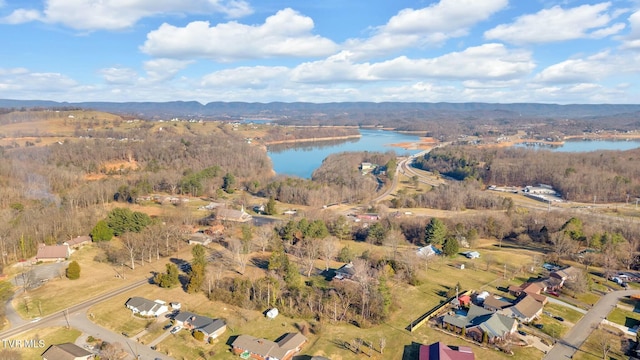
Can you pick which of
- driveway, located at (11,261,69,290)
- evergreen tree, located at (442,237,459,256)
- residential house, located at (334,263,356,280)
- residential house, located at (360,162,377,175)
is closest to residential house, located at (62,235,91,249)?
driveway, located at (11,261,69,290)

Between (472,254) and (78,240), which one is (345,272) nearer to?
(472,254)

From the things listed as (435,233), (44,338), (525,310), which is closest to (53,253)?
(44,338)

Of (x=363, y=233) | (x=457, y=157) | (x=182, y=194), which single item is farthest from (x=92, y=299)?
(x=457, y=157)

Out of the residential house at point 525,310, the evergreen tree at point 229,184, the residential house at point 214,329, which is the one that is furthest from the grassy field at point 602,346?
the evergreen tree at point 229,184

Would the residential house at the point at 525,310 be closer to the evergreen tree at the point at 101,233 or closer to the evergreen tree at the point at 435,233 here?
the evergreen tree at the point at 435,233

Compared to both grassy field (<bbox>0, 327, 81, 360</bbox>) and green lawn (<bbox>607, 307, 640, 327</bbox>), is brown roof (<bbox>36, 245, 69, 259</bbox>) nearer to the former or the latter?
grassy field (<bbox>0, 327, 81, 360</bbox>)

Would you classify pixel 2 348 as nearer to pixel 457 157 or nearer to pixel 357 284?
pixel 357 284
